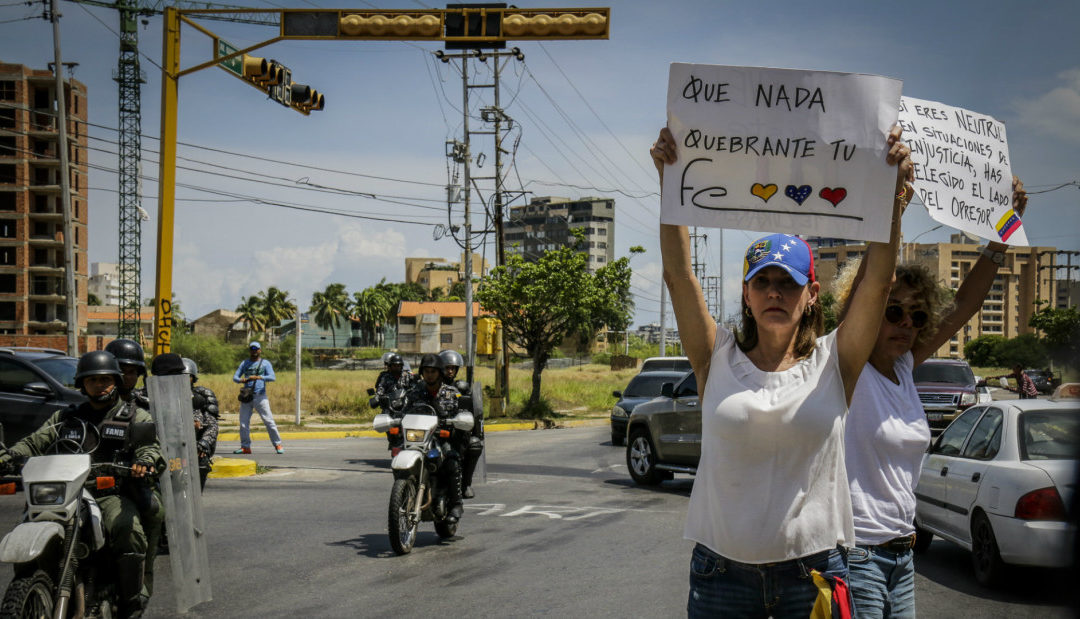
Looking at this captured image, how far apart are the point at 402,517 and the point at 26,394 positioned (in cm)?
735

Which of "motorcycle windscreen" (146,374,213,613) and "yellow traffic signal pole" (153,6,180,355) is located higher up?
"yellow traffic signal pole" (153,6,180,355)

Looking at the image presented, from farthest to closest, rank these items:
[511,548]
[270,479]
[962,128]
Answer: [270,479] → [511,548] → [962,128]

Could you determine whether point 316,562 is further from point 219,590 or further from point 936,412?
point 936,412

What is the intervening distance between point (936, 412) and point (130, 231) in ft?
253

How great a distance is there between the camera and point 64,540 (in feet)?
17.3

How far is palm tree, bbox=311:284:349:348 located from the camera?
389 ft

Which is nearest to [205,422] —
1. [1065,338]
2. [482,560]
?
[482,560]

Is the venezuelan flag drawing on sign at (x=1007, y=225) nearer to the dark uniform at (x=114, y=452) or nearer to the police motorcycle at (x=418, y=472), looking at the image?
the dark uniform at (x=114, y=452)

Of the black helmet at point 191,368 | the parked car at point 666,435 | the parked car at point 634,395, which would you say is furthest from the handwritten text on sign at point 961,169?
the parked car at point 634,395

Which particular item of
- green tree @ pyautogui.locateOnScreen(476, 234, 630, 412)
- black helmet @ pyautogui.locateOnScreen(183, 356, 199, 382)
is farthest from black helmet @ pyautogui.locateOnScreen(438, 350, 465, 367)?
green tree @ pyautogui.locateOnScreen(476, 234, 630, 412)

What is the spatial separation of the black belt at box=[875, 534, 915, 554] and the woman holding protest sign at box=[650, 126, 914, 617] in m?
0.59

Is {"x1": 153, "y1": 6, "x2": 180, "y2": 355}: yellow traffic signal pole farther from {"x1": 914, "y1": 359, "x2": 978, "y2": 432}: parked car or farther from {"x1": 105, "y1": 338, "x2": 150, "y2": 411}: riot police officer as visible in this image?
{"x1": 914, "y1": 359, "x2": 978, "y2": 432}: parked car

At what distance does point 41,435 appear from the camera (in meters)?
5.73

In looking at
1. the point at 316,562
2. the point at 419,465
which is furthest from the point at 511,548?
the point at 316,562
